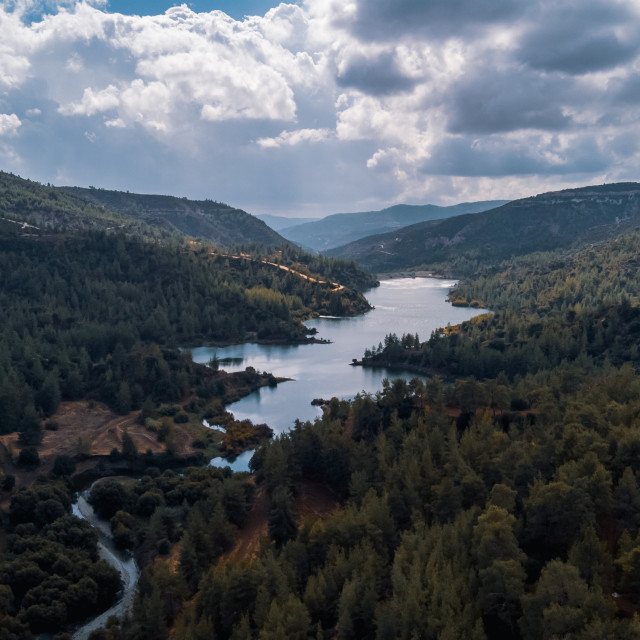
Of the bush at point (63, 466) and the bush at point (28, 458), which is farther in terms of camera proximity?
the bush at point (28, 458)

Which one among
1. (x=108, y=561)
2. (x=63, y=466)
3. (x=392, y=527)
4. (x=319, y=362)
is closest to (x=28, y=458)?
(x=63, y=466)

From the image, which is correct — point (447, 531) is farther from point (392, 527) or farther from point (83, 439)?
point (83, 439)

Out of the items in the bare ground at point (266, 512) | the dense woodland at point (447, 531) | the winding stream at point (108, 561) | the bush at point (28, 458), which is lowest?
the winding stream at point (108, 561)

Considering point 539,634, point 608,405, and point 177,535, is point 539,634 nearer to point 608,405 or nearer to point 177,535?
point 608,405

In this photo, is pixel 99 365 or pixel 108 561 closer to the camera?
pixel 108 561

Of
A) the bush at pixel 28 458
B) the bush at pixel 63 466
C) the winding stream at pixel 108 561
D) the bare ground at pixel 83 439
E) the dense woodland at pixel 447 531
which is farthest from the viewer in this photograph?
the bare ground at pixel 83 439

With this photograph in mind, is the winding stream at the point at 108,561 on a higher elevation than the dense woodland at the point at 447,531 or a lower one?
lower

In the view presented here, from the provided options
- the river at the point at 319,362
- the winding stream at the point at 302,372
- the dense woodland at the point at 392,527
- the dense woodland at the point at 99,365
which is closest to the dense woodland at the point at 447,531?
the dense woodland at the point at 392,527

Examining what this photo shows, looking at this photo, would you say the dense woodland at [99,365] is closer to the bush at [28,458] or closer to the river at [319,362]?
the bush at [28,458]
